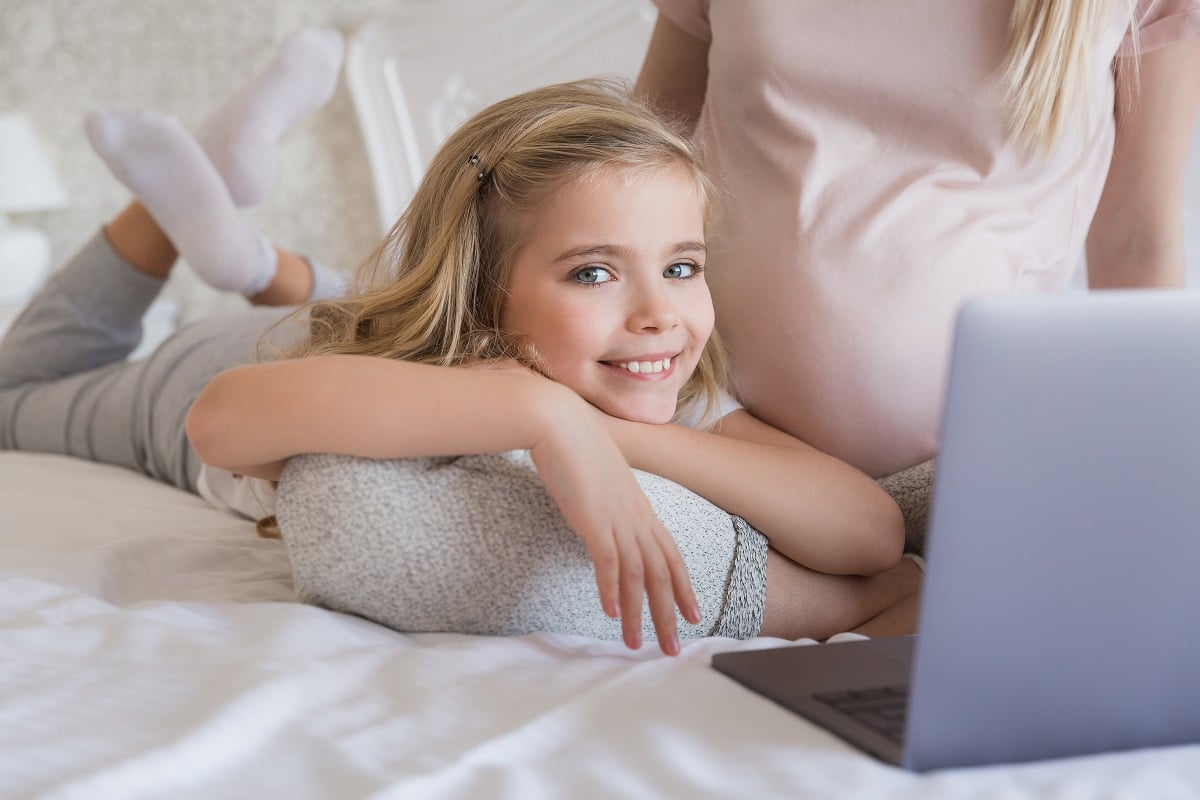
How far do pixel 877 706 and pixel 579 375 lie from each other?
0.38 metres

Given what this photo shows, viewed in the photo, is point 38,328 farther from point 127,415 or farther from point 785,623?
point 785,623

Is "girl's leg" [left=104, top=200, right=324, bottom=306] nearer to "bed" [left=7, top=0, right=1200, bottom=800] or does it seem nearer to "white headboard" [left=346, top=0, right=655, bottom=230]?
"white headboard" [left=346, top=0, right=655, bottom=230]

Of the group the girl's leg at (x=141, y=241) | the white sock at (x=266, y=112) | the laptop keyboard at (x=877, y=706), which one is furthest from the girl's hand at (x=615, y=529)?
the white sock at (x=266, y=112)

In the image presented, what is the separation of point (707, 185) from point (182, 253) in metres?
0.99

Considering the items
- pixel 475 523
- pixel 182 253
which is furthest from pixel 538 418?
pixel 182 253

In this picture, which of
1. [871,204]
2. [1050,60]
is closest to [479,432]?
[871,204]

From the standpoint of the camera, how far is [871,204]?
1.08 meters

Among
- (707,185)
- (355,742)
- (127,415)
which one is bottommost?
(127,415)

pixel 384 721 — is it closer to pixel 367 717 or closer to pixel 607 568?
pixel 367 717

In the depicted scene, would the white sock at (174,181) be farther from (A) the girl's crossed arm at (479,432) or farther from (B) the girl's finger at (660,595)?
(B) the girl's finger at (660,595)

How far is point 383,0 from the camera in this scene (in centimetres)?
252

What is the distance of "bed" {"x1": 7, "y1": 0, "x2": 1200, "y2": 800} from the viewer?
0.52 m

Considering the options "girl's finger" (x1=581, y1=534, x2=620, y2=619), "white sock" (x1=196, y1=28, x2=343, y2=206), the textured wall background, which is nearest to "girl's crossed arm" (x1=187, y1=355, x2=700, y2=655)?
"girl's finger" (x1=581, y1=534, x2=620, y2=619)

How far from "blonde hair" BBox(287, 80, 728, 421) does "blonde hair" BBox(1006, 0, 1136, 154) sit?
309 millimetres
